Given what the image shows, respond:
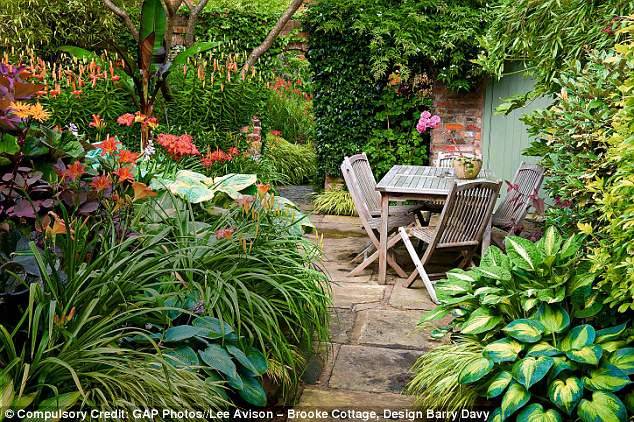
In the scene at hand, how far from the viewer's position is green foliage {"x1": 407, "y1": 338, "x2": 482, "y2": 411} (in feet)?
9.44

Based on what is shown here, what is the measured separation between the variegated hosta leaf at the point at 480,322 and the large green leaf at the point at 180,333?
1.21 metres

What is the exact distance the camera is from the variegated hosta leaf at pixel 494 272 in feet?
10.1

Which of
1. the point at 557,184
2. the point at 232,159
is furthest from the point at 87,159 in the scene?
the point at 232,159

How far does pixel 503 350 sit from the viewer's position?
2787mm

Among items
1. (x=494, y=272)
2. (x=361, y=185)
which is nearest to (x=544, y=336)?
(x=494, y=272)

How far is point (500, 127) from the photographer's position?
840 cm

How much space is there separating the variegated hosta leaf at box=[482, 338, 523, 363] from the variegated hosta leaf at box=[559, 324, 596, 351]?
0.18 meters

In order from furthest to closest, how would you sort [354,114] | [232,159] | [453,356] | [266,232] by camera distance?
[354,114] < [232,159] < [266,232] < [453,356]

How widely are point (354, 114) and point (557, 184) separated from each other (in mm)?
6089

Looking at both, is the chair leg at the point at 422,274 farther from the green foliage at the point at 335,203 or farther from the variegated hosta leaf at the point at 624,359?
the green foliage at the point at 335,203

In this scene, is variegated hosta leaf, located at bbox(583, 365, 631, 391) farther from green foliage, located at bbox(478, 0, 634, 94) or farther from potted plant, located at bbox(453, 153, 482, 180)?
potted plant, located at bbox(453, 153, 482, 180)

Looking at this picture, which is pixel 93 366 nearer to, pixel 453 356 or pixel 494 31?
pixel 453 356

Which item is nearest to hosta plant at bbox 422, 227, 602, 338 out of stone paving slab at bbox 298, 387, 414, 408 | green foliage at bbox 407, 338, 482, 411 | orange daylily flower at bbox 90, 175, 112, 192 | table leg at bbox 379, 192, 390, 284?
green foliage at bbox 407, 338, 482, 411

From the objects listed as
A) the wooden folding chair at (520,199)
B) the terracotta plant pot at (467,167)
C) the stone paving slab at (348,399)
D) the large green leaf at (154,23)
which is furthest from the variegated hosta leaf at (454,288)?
the large green leaf at (154,23)
